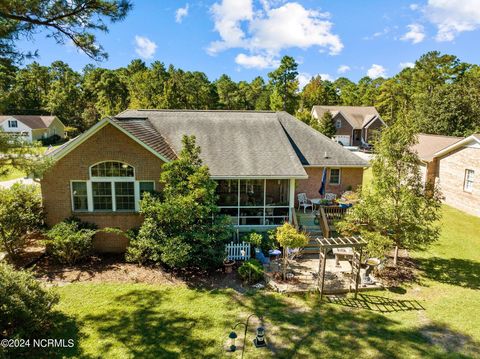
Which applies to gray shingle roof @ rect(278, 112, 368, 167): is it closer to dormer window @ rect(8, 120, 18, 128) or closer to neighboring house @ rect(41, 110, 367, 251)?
neighboring house @ rect(41, 110, 367, 251)

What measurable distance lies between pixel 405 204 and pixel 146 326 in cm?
1092

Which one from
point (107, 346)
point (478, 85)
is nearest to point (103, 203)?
point (107, 346)

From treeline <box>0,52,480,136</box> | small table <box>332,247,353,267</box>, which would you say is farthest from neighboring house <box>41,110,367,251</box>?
treeline <box>0,52,480,136</box>

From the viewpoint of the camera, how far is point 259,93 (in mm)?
87562

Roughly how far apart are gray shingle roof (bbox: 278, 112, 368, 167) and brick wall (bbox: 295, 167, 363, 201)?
753mm

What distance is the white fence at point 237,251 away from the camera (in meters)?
14.3

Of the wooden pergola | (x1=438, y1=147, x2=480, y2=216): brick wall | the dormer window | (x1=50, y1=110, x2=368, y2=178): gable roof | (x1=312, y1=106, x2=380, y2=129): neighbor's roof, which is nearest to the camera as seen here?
the wooden pergola

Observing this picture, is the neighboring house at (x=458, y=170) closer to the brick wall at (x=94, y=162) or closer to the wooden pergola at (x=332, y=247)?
the wooden pergola at (x=332, y=247)

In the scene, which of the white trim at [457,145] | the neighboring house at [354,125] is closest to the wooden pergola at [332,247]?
the white trim at [457,145]

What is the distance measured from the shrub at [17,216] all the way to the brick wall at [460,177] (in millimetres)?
24966

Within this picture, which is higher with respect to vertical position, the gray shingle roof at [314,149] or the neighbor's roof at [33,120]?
the neighbor's roof at [33,120]

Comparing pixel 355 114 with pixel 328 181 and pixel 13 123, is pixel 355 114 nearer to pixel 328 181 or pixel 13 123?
pixel 328 181

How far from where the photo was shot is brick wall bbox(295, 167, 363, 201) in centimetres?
1975

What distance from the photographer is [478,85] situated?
40.4 metres
